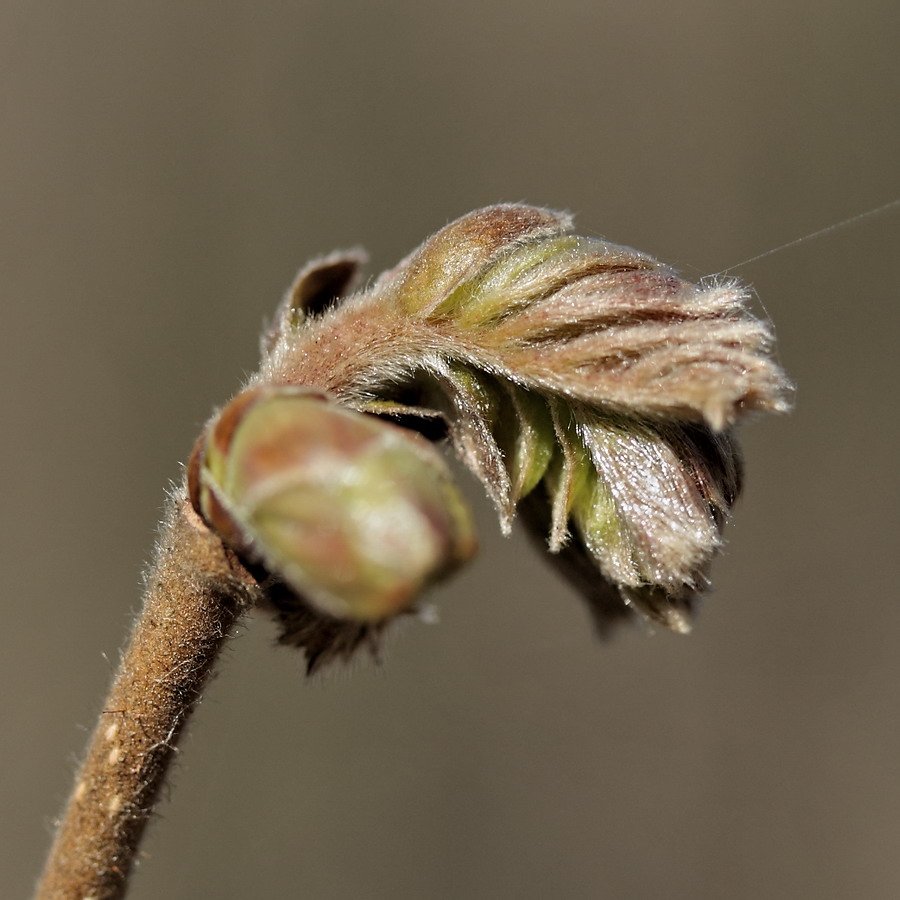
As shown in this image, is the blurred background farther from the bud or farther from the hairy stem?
the bud

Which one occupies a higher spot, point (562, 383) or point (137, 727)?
point (562, 383)

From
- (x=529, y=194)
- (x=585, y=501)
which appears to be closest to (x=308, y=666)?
(x=585, y=501)

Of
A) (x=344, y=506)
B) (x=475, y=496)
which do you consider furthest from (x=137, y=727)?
(x=475, y=496)

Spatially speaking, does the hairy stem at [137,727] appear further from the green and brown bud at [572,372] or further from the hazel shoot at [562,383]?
the green and brown bud at [572,372]

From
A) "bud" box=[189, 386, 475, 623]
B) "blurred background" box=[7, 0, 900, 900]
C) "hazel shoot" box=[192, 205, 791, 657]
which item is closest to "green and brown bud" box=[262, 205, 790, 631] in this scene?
"hazel shoot" box=[192, 205, 791, 657]

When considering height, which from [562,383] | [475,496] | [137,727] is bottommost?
[137,727]

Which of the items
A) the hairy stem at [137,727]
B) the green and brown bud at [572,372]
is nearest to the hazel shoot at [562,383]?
the green and brown bud at [572,372]

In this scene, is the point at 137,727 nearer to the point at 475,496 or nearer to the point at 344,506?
the point at 344,506
